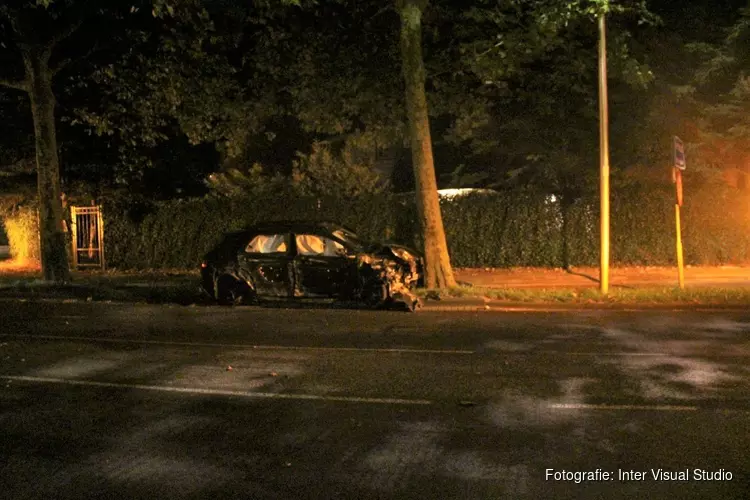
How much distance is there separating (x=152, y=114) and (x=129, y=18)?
8.29 ft

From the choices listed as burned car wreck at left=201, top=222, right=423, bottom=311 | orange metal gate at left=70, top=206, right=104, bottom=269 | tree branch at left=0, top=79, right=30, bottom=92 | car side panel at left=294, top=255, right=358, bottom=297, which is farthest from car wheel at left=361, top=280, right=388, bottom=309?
orange metal gate at left=70, top=206, right=104, bottom=269

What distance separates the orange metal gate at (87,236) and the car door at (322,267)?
12130 millimetres

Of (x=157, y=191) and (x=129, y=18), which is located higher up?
(x=129, y=18)

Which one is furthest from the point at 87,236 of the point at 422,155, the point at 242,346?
the point at 242,346

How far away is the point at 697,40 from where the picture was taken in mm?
21156

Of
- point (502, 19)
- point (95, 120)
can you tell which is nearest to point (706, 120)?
point (502, 19)

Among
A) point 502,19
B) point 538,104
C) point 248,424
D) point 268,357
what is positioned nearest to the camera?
point 248,424

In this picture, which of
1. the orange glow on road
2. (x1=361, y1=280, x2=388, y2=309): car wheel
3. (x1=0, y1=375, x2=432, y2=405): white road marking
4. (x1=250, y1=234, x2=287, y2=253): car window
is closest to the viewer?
(x1=0, y1=375, x2=432, y2=405): white road marking

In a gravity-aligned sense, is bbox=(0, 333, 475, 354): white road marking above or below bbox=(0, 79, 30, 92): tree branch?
below

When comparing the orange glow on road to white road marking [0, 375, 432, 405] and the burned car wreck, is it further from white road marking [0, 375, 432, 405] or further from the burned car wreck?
white road marking [0, 375, 432, 405]

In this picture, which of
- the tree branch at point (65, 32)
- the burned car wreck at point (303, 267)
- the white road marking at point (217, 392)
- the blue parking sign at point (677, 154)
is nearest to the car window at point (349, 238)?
the burned car wreck at point (303, 267)

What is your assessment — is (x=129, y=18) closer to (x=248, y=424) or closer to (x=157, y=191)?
(x=157, y=191)

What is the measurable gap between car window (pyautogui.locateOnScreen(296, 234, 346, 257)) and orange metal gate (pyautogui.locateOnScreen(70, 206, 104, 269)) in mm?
12077

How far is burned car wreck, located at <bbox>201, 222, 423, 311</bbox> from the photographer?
1327 cm
